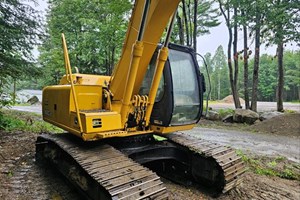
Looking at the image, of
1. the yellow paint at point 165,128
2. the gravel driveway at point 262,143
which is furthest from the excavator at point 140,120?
the gravel driveway at point 262,143

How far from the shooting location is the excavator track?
2.71 metres

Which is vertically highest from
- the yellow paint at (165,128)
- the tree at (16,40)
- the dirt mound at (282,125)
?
the tree at (16,40)

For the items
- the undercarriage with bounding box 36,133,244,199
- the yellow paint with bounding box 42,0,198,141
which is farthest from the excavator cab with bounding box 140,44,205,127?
the undercarriage with bounding box 36,133,244,199

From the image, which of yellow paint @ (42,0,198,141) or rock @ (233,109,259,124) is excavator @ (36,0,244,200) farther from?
rock @ (233,109,259,124)

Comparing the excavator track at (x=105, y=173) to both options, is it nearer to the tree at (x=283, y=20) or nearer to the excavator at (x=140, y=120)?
the excavator at (x=140, y=120)

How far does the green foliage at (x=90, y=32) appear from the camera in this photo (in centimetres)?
1420

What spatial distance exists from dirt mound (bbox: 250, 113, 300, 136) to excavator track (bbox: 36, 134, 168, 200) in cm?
869

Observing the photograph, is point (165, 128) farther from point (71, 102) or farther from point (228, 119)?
point (228, 119)

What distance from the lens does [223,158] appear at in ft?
12.9

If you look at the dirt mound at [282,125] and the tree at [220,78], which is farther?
the tree at [220,78]

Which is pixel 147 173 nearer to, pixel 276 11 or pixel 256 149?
pixel 256 149

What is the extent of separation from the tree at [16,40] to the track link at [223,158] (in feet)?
14.5

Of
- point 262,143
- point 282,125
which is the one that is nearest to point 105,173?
point 262,143

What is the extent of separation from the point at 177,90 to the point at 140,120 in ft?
2.22
